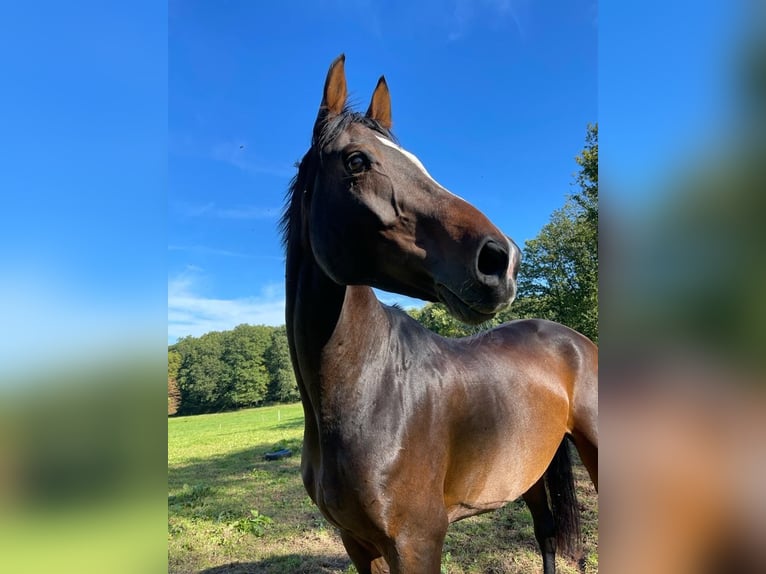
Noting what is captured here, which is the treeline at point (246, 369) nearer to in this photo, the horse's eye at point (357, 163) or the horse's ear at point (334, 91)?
the horse's ear at point (334, 91)

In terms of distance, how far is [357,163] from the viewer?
1.88 metres

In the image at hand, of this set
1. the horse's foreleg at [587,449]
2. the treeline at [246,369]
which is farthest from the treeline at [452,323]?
the horse's foreleg at [587,449]

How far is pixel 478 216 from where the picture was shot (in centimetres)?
169

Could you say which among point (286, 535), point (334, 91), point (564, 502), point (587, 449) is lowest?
point (286, 535)

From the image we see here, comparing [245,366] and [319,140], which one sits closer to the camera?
[319,140]

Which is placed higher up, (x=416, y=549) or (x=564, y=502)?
(x=416, y=549)

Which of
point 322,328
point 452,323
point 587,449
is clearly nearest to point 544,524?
point 587,449

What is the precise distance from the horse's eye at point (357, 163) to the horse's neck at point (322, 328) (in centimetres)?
49

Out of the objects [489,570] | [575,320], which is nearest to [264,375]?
[575,320]

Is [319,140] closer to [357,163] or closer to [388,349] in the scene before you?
[357,163]

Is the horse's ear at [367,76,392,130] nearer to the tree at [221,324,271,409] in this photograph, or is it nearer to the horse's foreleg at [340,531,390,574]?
the horse's foreleg at [340,531,390,574]

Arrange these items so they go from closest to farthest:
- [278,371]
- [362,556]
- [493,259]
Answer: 1. [493,259]
2. [362,556]
3. [278,371]

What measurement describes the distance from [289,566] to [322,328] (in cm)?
334
